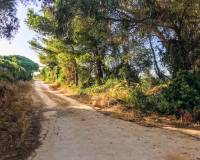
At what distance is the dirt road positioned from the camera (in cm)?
1007

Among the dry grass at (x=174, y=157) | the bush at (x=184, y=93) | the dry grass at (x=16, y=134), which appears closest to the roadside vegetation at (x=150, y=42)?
the bush at (x=184, y=93)

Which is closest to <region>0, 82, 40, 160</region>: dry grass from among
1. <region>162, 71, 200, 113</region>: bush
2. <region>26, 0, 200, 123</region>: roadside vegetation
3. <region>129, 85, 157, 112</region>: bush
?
<region>26, 0, 200, 123</region>: roadside vegetation

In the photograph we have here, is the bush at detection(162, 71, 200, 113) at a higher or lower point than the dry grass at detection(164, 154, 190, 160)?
higher

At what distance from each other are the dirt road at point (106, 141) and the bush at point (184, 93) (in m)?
3.09

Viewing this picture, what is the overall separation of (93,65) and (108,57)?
4257 millimetres

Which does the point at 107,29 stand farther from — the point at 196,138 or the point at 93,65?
the point at 93,65

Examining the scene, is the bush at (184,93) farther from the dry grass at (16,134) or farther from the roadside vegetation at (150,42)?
the dry grass at (16,134)

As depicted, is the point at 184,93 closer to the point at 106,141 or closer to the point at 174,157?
the point at 106,141

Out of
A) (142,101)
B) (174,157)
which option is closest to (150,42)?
(142,101)

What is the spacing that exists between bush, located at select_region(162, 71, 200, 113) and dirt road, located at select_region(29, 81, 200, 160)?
309cm

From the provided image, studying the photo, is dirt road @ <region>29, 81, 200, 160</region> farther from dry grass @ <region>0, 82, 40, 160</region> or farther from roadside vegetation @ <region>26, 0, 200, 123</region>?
roadside vegetation @ <region>26, 0, 200, 123</region>

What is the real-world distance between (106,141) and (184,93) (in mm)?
6905

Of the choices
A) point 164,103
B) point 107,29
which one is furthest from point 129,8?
point 164,103

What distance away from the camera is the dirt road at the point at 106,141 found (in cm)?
1007
